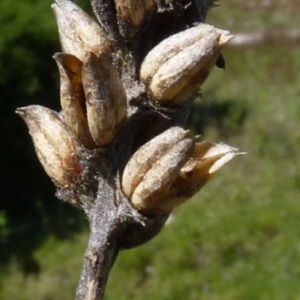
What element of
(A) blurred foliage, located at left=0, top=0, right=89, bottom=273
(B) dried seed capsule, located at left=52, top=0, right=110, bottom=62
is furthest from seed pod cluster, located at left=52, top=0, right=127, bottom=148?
(A) blurred foliage, located at left=0, top=0, right=89, bottom=273

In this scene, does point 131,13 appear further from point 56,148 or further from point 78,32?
point 56,148

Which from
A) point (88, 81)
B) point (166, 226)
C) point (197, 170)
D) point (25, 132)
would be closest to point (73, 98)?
point (88, 81)

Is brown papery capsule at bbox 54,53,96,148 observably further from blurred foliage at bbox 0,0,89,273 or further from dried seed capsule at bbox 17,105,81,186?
blurred foliage at bbox 0,0,89,273

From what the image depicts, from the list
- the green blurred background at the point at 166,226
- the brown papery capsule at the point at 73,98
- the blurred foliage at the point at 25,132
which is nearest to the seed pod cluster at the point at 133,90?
the brown papery capsule at the point at 73,98

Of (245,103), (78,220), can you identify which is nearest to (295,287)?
(78,220)

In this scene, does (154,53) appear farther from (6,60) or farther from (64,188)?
(6,60)

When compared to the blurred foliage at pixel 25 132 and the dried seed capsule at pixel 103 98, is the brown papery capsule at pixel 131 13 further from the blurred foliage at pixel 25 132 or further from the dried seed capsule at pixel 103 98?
the blurred foliage at pixel 25 132
